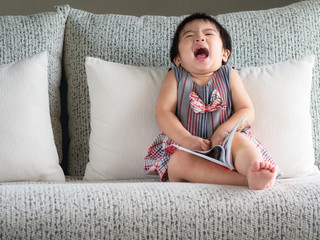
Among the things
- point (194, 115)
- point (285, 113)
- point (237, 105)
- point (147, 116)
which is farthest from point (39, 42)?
point (285, 113)

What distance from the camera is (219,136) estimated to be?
1442mm

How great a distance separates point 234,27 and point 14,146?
890 mm

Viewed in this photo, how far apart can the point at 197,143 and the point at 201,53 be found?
35 cm

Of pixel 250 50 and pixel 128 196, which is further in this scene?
pixel 250 50

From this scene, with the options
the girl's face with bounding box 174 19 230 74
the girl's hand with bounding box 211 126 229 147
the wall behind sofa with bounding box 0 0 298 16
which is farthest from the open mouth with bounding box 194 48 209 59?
the wall behind sofa with bounding box 0 0 298 16

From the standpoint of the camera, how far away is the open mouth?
1.59 m

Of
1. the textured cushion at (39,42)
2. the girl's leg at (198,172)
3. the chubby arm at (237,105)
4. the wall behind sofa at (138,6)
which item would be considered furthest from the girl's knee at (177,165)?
the wall behind sofa at (138,6)

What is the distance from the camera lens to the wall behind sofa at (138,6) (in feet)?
7.59

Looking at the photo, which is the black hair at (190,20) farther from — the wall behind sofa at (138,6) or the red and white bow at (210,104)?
the wall behind sofa at (138,6)

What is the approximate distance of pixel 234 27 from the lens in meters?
1.78

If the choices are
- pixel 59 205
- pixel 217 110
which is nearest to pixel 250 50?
pixel 217 110

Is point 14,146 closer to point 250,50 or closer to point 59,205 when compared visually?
point 59,205

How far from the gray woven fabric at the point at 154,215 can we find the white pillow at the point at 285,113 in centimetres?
49

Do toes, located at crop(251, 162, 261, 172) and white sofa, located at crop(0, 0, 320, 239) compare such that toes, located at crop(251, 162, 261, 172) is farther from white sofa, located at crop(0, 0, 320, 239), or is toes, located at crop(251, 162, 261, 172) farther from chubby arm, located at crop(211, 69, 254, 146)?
chubby arm, located at crop(211, 69, 254, 146)
